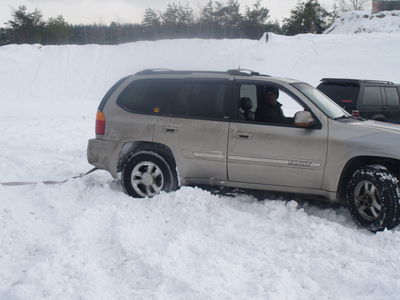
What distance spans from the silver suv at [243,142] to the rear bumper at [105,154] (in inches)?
0.6

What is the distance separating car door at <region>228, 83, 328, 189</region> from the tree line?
35880 mm

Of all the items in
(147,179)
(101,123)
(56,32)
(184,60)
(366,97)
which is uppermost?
(56,32)

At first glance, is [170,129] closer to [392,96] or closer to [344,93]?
[344,93]

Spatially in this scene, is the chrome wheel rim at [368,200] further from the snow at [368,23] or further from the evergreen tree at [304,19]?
the evergreen tree at [304,19]

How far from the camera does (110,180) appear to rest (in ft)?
21.1

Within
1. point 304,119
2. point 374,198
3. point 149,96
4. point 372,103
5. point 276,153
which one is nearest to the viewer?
point 374,198

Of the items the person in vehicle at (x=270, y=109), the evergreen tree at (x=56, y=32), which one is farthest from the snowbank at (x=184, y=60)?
the person in vehicle at (x=270, y=109)

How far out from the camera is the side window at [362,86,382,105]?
8844 mm

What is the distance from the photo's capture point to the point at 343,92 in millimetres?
8906

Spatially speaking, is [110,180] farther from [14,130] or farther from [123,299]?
[14,130]

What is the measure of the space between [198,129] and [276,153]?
1.09 meters

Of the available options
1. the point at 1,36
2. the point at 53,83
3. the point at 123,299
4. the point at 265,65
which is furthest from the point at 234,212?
the point at 1,36

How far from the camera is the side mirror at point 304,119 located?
4.84m

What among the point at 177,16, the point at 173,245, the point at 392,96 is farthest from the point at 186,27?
the point at 173,245
